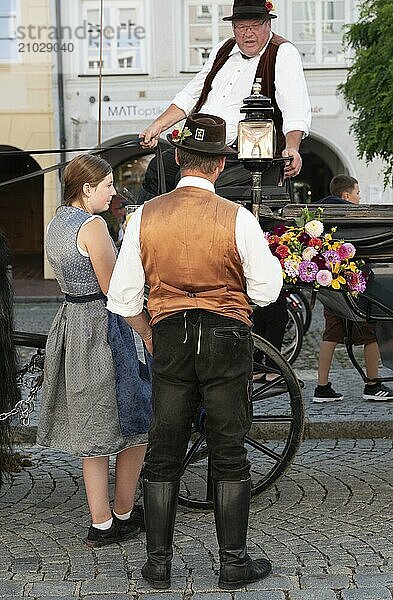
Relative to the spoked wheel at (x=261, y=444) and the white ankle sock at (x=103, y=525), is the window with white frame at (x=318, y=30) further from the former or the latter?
the white ankle sock at (x=103, y=525)

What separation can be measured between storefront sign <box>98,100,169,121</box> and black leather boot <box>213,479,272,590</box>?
18.5m

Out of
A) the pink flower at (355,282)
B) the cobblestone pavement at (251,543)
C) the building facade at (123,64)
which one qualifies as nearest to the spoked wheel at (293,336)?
the cobblestone pavement at (251,543)

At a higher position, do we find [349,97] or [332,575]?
[349,97]

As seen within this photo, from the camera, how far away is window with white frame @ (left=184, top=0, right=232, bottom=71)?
21.8 meters

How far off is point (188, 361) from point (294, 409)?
104 centimetres

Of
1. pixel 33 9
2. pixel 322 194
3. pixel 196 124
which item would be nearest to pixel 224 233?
pixel 196 124

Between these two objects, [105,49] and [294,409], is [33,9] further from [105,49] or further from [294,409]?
[294,409]

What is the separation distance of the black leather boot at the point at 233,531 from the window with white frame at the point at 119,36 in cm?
1871

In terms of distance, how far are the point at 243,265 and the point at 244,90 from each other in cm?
182

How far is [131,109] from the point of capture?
22203 millimetres

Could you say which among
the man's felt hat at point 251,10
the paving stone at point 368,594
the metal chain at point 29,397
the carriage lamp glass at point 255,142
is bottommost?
the paving stone at point 368,594

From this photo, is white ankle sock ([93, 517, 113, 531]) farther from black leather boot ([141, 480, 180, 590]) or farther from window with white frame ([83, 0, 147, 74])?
window with white frame ([83, 0, 147, 74])

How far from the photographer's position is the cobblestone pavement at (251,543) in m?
4.21

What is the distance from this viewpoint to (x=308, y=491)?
5.56 m
